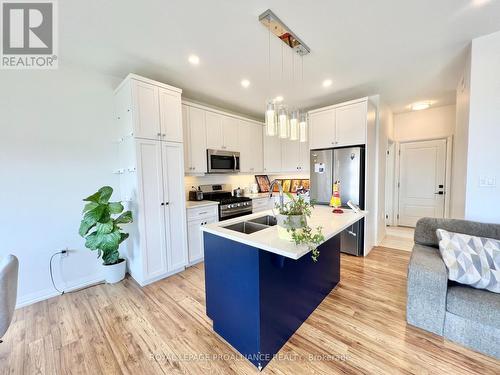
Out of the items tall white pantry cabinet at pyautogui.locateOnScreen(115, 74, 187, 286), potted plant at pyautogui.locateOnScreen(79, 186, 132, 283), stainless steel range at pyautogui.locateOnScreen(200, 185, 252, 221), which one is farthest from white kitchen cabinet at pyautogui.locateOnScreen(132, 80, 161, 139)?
stainless steel range at pyautogui.locateOnScreen(200, 185, 252, 221)

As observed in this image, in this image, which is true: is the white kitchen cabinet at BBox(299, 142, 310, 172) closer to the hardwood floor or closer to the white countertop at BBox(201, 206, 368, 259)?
the white countertop at BBox(201, 206, 368, 259)

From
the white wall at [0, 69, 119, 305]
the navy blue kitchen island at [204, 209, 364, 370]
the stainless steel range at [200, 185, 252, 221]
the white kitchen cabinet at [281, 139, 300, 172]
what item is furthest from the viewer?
the white kitchen cabinet at [281, 139, 300, 172]

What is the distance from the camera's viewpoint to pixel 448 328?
5.41 feet

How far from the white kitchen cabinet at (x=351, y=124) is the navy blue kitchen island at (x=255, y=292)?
1863 millimetres

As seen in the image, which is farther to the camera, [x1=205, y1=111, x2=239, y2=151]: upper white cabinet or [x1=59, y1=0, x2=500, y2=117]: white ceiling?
[x1=205, y1=111, x2=239, y2=151]: upper white cabinet

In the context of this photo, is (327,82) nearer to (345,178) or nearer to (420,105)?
(345,178)

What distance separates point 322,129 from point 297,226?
2.79 metres

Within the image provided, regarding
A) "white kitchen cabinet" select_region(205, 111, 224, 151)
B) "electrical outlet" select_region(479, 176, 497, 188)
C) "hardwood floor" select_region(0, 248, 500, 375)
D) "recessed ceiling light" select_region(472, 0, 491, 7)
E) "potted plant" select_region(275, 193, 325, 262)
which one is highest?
"recessed ceiling light" select_region(472, 0, 491, 7)

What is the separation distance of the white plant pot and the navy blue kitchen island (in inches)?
60.0

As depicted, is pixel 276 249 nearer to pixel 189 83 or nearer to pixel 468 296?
pixel 468 296

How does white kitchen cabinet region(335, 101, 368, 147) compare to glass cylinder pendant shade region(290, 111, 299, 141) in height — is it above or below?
above

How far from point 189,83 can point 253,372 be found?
3.30 meters

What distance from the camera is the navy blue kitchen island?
1448 millimetres

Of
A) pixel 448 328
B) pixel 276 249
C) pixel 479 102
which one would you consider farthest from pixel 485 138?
pixel 276 249
